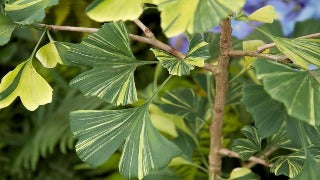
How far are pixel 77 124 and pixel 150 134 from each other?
0.09 meters

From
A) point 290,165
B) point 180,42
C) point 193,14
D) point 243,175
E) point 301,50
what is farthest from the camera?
point 180,42

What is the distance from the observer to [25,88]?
654mm

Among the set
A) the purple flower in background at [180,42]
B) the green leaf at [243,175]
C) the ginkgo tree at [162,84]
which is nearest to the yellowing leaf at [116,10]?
the ginkgo tree at [162,84]

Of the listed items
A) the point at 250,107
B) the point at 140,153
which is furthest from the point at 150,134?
the point at 250,107

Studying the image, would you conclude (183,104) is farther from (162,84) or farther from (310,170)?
(310,170)

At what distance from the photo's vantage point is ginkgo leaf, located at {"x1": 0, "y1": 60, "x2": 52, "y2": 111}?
2.11 feet

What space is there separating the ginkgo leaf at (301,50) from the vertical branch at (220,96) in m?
0.08

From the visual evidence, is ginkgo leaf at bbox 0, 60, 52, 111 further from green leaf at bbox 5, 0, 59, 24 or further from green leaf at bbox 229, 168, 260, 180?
green leaf at bbox 229, 168, 260, 180

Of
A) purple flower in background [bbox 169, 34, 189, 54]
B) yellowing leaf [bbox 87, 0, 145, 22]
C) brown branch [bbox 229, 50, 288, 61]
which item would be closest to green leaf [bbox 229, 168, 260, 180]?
brown branch [bbox 229, 50, 288, 61]

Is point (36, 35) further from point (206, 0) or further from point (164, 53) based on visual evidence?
point (206, 0)

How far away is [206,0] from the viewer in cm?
44

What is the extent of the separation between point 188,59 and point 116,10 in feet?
0.40

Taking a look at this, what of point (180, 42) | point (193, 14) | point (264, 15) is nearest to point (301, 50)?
point (264, 15)

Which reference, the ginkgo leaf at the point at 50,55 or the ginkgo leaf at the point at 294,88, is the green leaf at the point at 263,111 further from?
the ginkgo leaf at the point at 50,55
